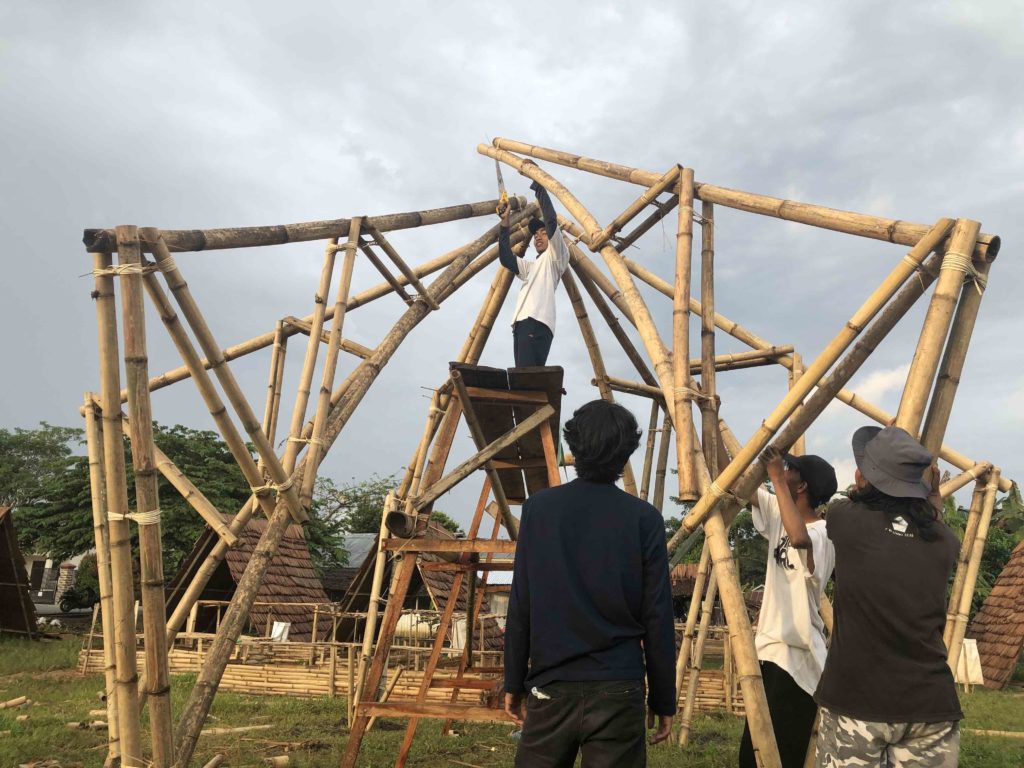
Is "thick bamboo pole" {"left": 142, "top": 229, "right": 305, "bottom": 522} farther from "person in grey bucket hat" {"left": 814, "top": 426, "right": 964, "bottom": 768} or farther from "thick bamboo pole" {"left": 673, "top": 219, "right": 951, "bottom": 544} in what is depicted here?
"person in grey bucket hat" {"left": 814, "top": 426, "right": 964, "bottom": 768}

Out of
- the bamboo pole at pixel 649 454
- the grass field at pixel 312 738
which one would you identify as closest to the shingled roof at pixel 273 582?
the grass field at pixel 312 738

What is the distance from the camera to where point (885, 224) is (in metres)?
4.79

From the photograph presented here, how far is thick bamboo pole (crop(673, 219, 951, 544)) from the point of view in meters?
4.43

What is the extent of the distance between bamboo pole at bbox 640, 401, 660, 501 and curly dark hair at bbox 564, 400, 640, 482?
19.2 ft

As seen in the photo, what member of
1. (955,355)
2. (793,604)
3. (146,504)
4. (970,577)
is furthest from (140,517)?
(970,577)

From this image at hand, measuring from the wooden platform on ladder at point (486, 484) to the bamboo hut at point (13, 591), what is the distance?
43.9ft

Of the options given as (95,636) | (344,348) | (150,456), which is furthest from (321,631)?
(150,456)

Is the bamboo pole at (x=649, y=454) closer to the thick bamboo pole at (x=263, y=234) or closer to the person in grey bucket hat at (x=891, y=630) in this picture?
the thick bamboo pole at (x=263, y=234)

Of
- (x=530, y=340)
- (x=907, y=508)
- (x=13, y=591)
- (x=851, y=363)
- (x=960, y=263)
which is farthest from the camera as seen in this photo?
(x=13, y=591)

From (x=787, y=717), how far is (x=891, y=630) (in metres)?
1.51

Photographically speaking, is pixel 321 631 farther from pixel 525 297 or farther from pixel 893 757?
pixel 893 757

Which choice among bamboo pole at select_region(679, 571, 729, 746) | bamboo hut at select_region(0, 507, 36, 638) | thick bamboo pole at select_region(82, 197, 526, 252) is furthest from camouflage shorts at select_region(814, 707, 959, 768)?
bamboo hut at select_region(0, 507, 36, 638)

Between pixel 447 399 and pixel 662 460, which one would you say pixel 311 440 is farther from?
pixel 662 460

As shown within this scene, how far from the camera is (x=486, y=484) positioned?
23.0ft
